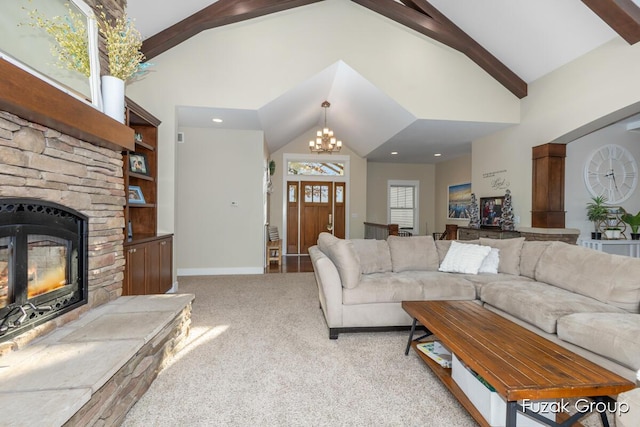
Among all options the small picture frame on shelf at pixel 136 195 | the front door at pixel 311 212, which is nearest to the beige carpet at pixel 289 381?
the small picture frame on shelf at pixel 136 195

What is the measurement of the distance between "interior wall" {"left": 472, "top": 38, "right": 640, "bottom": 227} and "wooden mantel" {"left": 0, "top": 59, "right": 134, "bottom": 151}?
551 centimetres

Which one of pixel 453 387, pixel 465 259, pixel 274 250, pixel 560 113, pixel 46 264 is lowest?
pixel 453 387

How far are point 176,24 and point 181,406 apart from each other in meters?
4.41

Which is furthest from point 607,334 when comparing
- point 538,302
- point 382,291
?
point 382,291

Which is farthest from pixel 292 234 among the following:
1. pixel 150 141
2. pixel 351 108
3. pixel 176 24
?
pixel 176 24

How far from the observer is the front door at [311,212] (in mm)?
7848

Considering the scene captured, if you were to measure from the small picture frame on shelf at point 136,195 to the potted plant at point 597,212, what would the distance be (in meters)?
6.75

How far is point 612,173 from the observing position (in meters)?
4.83

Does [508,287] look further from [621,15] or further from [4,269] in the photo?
[4,269]

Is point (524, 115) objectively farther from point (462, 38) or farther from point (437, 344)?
point (437, 344)

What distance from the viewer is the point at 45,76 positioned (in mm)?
1830

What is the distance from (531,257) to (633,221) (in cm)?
304

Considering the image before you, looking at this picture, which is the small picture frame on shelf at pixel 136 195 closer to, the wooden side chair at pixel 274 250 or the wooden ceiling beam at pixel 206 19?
the wooden ceiling beam at pixel 206 19

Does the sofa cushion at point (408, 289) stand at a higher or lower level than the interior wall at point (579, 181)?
lower
